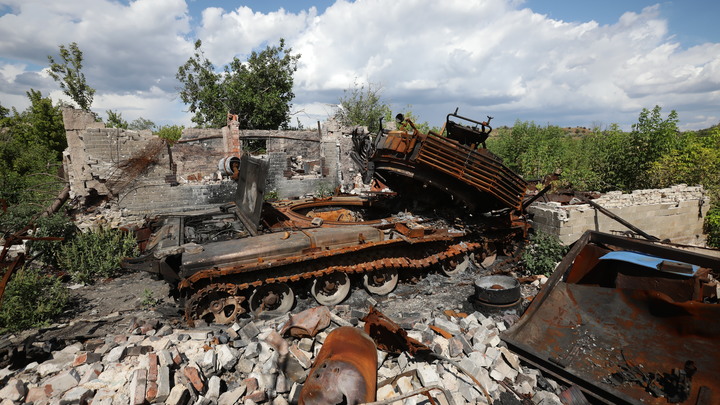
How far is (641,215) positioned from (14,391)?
1090 centimetres

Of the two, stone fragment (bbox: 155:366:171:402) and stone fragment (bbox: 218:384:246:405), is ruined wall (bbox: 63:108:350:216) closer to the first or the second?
stone fragment (bbox: 155:366:171:402)

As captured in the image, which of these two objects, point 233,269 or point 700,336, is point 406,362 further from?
point 700,336

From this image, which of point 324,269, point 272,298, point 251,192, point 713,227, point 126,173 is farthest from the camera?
point 126,173

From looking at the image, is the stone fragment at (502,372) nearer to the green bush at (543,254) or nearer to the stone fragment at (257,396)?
the stone fragment at (257,396)

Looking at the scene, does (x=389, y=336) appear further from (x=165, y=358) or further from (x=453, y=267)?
(x=453, y=267)

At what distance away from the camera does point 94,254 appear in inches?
289

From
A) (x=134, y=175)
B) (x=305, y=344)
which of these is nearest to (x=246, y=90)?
(x=134, y=175)

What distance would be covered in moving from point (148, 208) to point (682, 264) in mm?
11925

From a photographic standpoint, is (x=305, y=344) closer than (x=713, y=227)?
Yes

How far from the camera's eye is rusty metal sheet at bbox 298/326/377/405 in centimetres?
292

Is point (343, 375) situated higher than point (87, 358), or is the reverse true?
point (343, 375)

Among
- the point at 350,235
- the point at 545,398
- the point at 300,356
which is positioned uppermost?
the point at 350,235

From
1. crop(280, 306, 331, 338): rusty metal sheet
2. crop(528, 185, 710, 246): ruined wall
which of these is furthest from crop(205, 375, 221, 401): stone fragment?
crop(528, 185, 710, 246): ruined wall

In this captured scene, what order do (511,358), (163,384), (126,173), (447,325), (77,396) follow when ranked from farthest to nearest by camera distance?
(126,173)
(447,325)
(511,358)
(163,384)
(77,396)
